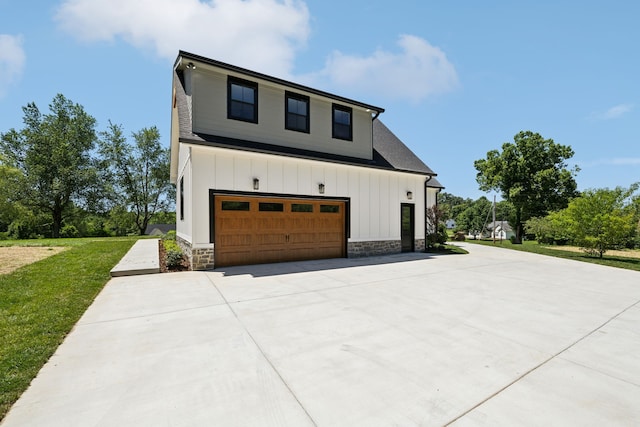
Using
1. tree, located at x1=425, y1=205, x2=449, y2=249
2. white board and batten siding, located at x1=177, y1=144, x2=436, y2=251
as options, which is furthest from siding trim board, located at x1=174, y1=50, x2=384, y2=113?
tree, located at x1=425, y1=205, x2=449, y2=249

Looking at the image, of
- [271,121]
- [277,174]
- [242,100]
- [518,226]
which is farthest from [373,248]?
[518,226]

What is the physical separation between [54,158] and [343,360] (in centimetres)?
3299

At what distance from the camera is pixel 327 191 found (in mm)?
9992

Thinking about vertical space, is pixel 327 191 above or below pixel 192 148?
below

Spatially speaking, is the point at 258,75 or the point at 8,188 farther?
the point at 8,188

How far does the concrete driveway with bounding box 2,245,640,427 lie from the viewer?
213cm

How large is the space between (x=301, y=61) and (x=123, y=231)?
3531 centimetres

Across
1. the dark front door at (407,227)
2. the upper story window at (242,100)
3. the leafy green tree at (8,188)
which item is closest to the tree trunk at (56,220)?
the leafy green tree at (8,188)

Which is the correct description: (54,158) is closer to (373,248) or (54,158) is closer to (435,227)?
(373,248)

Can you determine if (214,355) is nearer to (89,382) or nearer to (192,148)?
(89,382)

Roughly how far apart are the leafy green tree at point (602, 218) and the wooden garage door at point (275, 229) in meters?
10.3

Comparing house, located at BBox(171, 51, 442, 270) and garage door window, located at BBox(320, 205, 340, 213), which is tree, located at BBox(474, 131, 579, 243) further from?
garage door window, located at BBox(320, 205, 340, 213)

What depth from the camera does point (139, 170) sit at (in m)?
30.6

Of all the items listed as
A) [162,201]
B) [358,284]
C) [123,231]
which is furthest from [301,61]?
[123,231]
